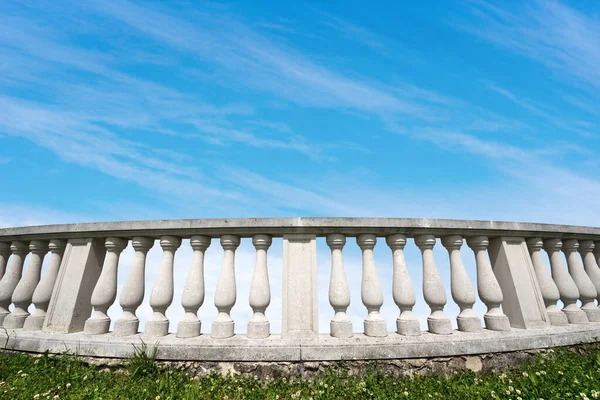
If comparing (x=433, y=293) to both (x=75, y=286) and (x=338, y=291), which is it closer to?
(x=338, y=291)

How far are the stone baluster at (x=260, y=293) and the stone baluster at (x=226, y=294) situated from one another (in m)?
0.26

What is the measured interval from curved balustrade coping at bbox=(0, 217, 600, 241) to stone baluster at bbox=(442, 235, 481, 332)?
0.72 feet

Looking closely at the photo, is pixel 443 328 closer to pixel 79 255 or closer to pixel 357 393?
pixel 357 393

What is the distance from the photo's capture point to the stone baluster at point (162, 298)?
414cm

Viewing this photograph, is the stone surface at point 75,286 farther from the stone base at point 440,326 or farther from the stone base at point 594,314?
the stone base at point 594,314

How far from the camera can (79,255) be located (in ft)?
15.6

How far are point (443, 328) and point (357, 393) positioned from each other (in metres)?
1.48

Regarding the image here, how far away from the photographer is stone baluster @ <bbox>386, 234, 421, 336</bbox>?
13.4 feet

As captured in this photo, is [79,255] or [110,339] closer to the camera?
[110,339]

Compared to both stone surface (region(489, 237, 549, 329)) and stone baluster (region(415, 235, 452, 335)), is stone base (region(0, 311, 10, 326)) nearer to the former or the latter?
stone baluster (region(415, 235, 452, 335))

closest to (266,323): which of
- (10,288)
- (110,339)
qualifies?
(110,339)

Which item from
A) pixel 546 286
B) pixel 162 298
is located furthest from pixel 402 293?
pixel 162 298

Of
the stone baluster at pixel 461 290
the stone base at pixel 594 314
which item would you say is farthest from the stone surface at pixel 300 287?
the stone base at pixel 594 314

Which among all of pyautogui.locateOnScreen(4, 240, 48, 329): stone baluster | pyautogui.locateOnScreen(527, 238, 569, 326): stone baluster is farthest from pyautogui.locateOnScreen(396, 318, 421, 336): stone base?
pyautogui.locateOnScreen(4, 240, 48, 329): stone baluster
